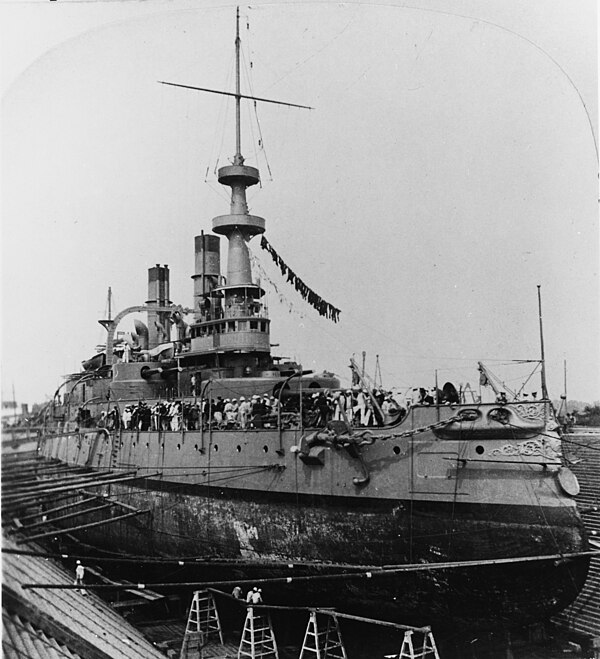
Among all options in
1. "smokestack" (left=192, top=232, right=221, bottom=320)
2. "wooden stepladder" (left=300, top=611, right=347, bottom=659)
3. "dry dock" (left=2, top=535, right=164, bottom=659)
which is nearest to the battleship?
"wooden stepladder" (left=300, top=611, right=347, bottom=659)

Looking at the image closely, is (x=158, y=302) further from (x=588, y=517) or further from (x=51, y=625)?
(x=51, y=625)

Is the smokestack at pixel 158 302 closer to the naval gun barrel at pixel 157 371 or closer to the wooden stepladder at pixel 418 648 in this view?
the naval gun barrel at pixel 157 371

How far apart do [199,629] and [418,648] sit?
13.5 ft

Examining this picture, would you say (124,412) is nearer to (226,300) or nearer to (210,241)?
(226,300)

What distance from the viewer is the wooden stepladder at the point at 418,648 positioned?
10547mm

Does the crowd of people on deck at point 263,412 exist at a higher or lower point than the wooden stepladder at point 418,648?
higher

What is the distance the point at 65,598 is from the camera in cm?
1127

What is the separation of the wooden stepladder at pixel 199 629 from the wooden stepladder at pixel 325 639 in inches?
70.7

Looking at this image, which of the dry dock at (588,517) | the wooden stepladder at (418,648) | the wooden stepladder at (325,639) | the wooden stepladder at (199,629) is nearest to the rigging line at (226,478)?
the wooden stepladder at (199,629)

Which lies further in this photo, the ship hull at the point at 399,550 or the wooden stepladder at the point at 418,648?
the ship hull at the point at 399,550

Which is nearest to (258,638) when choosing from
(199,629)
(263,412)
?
(199,629)

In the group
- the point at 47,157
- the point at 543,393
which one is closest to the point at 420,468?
the point at 543,393

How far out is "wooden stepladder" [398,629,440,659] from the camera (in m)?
10.5

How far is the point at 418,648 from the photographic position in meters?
11.7
